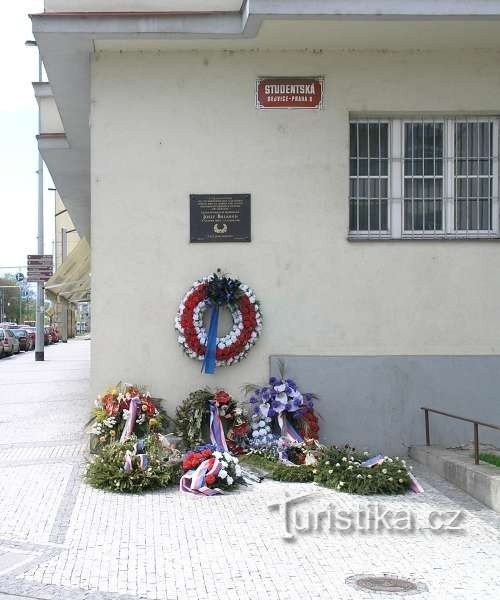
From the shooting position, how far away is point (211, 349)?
1121cm

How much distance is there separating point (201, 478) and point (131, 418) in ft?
5.29

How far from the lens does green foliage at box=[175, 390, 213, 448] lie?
1082 centimetres

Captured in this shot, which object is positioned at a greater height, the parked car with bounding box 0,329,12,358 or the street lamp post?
the street lamp post

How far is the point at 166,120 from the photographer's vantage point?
11422 mm

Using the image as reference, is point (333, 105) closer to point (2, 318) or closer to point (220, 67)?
point (220, 67)

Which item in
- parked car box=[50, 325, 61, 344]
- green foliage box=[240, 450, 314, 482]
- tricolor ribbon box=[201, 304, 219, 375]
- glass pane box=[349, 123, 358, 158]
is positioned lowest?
parked car box=[50, 325, 61, 344]

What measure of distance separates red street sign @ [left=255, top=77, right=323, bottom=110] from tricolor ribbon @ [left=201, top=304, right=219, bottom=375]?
2.65m

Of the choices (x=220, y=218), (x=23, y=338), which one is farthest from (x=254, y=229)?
(x=23, y=338)

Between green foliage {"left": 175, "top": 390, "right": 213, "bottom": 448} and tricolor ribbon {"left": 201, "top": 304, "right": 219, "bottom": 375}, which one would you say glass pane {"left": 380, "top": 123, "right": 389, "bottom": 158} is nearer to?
tricolor ribbon {"left": 201, "top": 304, "right": 219, "bottom": 375}

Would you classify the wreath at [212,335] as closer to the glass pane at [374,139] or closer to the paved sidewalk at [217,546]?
the paved sidewalk at [217,546]

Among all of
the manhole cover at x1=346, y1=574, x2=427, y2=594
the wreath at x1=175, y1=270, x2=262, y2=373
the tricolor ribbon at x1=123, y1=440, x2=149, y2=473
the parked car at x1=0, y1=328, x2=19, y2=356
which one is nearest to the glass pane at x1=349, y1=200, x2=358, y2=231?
the wreath at x1=175, y1=270, x2=262, y2=373

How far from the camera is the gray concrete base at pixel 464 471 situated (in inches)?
345

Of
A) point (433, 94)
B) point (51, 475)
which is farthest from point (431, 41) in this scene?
point (51, 475)

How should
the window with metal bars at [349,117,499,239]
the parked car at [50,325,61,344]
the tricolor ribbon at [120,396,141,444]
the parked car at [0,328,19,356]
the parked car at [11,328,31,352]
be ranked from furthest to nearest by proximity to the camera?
the parked car at [50,325,61,344], the parked car at [11,328,31,352], the parked car at [0,328,19,356], the window with metal bars at [349,117,499,239], the tricolor ribbon at [120,396,141,444]
